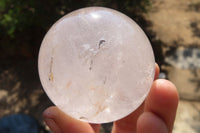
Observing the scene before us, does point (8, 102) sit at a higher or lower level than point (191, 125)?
higher

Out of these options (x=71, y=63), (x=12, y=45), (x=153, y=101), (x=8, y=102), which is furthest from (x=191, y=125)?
(x=12, y=45)

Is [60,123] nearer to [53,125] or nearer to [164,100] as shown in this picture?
[53,125]

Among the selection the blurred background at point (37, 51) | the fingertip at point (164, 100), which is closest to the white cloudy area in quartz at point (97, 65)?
the fingertip at point (164, 100)

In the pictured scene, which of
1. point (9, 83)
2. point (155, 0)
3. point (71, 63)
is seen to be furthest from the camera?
point (155, 0)

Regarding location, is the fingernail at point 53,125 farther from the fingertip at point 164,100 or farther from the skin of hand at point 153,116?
the fingertip at point 164,100

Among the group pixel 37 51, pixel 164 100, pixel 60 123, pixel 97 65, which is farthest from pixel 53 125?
pixel 37 51

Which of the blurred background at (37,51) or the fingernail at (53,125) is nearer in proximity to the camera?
the fingernail at (53,125)

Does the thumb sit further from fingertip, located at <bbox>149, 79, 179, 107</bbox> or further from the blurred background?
the blurred background

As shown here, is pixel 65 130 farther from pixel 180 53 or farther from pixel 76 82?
pixel 180 53
